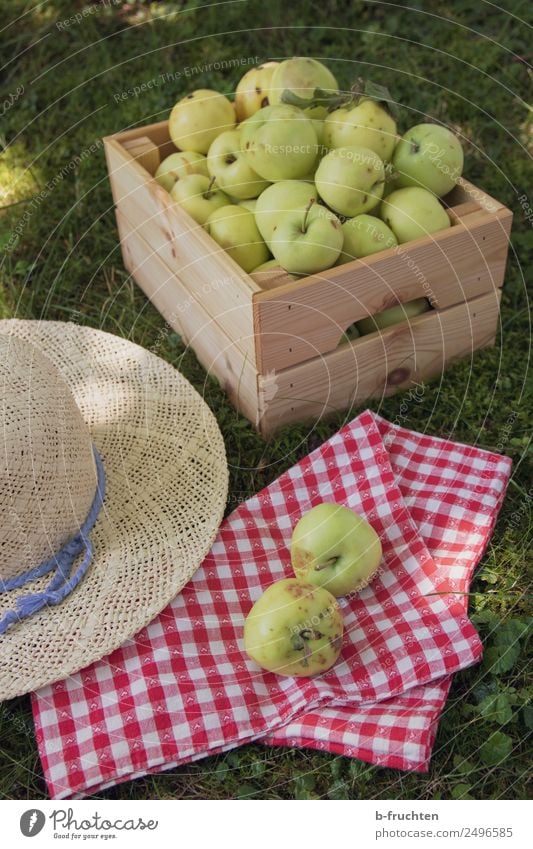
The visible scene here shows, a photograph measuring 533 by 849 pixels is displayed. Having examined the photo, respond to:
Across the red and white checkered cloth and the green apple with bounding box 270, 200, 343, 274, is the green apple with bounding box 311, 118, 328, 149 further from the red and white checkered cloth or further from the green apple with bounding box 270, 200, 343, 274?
the red and white checkered cloth

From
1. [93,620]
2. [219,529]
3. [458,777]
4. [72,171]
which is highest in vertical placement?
[72,171]

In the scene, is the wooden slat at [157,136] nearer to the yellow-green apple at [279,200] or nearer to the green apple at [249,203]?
the green apple at [249,203]

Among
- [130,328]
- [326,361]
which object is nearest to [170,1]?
[130,328]

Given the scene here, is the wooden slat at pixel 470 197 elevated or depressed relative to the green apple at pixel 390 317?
elevated

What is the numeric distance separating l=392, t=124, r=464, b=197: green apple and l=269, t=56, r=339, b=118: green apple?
192 mm

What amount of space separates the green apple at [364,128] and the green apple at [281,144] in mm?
47

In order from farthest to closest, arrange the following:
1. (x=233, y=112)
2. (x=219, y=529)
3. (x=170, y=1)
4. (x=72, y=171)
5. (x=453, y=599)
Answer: (x=170, y=1), (x=72, y=171), (x=233, y=112), (x=219, y=529), (x=453, y=599)

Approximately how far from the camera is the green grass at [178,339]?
4.57ft

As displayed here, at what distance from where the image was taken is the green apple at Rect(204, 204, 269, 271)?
1830 mm

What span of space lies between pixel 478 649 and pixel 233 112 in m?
1.27

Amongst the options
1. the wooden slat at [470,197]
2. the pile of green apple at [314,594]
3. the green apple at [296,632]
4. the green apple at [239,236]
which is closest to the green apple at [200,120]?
the green apple at [239,236]

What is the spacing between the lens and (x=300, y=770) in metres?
1.39

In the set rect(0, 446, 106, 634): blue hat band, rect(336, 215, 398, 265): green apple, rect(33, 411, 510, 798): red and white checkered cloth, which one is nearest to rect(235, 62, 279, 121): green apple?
rect(336, 215, 398, 265): green apple

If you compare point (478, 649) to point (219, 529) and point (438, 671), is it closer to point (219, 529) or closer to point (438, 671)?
point (438, 671)
